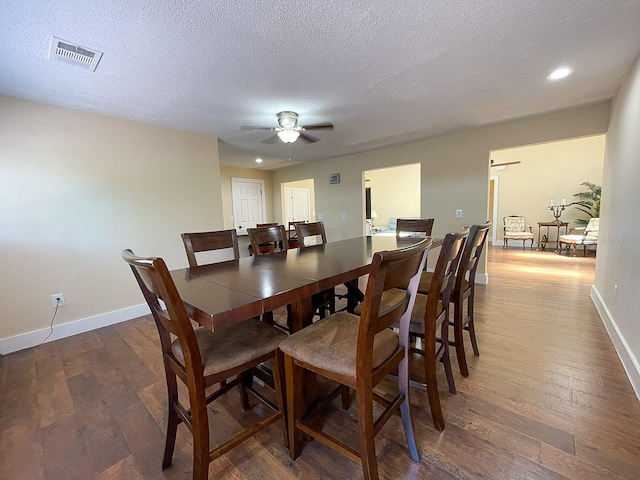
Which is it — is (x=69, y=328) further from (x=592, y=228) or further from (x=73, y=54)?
(x=592, y=228)

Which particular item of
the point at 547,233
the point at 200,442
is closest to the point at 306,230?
the point at 200,442

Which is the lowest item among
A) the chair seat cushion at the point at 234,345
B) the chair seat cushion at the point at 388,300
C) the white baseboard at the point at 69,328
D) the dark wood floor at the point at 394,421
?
the dark wood floor at the point at 394,421

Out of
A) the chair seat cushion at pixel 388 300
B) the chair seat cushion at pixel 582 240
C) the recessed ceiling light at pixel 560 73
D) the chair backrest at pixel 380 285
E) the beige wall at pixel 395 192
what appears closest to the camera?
the chair backrest at pixel 380 285

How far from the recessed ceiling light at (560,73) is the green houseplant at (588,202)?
566cm

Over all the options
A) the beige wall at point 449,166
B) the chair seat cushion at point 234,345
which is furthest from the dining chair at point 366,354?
the beige wall at point 449,166

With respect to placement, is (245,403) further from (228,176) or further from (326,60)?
(228,176)

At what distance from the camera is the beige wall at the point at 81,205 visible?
241 centimetres

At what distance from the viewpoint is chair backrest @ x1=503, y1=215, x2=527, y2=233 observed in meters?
7.21

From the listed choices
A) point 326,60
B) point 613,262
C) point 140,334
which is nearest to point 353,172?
point 326,60

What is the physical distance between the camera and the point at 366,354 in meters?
0.98

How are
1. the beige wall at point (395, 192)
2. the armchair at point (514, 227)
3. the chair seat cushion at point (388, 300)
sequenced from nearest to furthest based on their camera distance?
the chair seat cushion at point (388, 300) < the armchair at point (514, 227) < the beige wall at point (395, 192)

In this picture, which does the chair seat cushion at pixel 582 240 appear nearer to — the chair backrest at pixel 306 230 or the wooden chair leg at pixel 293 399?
the chair backrest at pixel 306 230

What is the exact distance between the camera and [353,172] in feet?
17.0

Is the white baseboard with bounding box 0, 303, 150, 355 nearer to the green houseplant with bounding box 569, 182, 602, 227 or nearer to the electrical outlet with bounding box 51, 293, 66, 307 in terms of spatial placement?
the electrical outlet with bounding box 51, 293, 66, 307
